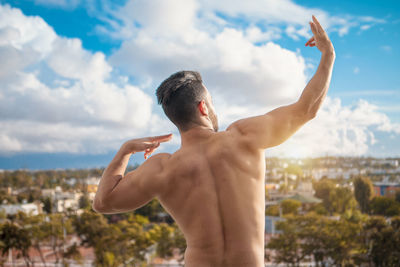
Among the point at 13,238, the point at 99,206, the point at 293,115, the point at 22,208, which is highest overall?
the point at 293,115

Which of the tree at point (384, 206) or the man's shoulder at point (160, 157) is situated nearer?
the man's shoulder at point (160, 157)

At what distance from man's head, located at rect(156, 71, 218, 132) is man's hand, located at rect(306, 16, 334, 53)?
36cm

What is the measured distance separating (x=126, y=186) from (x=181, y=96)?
320 millimetres

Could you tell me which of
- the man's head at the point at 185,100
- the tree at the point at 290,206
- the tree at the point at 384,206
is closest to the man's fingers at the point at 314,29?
the man's head at the point at 185,100

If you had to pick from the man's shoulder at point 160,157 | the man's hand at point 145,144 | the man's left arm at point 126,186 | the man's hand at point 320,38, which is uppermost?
the man's hand at point 320,38

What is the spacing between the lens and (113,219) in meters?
25.7

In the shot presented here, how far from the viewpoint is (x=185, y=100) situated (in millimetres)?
1144

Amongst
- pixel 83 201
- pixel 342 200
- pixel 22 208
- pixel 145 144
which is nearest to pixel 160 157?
pixel 145 144

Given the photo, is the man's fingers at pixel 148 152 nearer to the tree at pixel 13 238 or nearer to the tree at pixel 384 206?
the tree at pixel 13 238

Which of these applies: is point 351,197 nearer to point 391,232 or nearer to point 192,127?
point 391,232

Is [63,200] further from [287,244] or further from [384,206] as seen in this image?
[384,206]

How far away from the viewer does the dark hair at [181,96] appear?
3.76 ft

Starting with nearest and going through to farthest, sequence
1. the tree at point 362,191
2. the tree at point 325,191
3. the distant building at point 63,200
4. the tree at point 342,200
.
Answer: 1. the tree at point 342,200
2. the tree at point 362,191
3. the tree at point 325,191
4. the distant building at point 63,200

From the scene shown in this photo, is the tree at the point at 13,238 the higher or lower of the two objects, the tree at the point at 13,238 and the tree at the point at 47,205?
the lower
